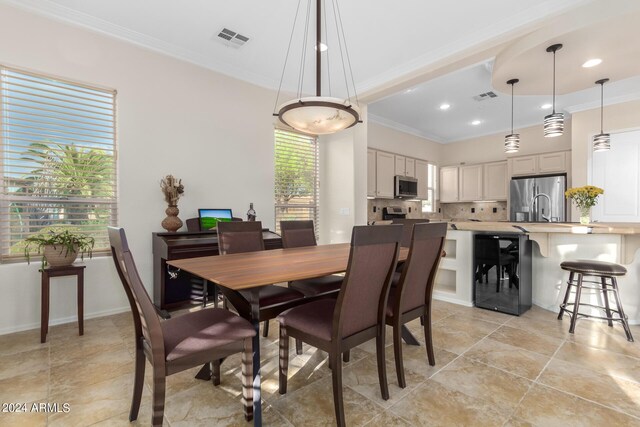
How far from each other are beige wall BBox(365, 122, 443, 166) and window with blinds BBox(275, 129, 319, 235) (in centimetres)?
162

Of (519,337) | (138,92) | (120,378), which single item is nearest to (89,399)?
(120,378)

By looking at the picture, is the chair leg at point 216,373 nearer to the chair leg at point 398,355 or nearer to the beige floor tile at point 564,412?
the chair leg at point 398,355

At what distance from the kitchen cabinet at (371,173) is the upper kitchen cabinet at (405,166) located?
72cm

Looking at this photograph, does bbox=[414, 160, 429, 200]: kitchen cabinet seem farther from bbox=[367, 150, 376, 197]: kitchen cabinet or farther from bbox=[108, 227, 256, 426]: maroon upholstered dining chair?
bbox=[108, 227, 256, 426]: maroon upholstered dining chair

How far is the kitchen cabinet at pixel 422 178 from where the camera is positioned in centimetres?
683

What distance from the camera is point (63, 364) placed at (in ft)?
6.92

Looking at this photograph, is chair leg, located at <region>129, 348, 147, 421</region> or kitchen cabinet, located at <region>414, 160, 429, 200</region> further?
kitchen cabinet, located at <region>414, 160, 429, 200</region>

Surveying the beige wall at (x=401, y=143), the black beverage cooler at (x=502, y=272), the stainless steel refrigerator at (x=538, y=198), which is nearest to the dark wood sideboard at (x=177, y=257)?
the black beverage cooler at (x=502, y=272)

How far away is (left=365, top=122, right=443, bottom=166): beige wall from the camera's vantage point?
6.06m

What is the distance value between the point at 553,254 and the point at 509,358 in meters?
1.70

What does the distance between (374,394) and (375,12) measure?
10.5 feet

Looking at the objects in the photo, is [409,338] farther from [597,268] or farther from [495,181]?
[495,181]

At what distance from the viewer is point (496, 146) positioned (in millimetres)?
6867

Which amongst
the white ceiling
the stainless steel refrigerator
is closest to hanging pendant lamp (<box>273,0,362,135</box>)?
the white ceiling
